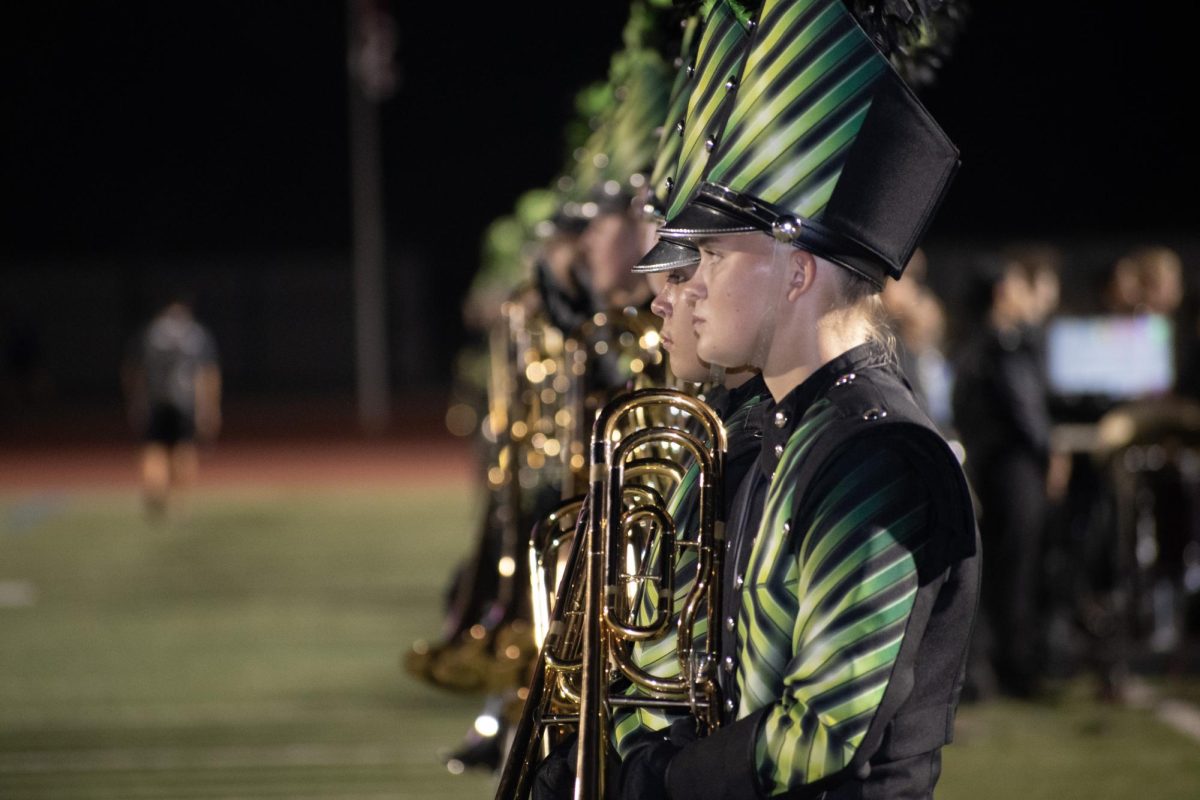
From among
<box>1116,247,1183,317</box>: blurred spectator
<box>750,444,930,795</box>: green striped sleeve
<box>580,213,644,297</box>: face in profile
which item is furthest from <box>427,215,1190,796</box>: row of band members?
<box>750,444,930,795</box>: green striped sleeve

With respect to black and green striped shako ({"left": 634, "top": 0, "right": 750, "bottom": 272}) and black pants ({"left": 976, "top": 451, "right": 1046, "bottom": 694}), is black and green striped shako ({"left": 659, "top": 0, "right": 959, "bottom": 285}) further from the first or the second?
black pants ({"left": 976, "top": 451, "right": 1046, "bottom": 694})

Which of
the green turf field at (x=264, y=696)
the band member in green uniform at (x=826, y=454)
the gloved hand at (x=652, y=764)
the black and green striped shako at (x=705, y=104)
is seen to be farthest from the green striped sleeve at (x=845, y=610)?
the green turf field at (x=264, y=696)

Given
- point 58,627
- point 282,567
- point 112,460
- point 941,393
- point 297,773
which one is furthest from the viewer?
point 112,460

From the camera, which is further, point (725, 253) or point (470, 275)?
point (470, 275)

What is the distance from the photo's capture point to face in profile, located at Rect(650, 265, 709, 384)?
2510 millimetres

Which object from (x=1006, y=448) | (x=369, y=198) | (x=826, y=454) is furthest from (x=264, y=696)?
(x=369, y=198)

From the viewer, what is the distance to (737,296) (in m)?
2.24

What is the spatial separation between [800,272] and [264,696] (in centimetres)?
620

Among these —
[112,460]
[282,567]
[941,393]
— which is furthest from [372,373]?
[941,393]

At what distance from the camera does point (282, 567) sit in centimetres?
1212

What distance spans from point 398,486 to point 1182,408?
485 inches

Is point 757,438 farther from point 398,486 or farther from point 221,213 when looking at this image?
point 221,213

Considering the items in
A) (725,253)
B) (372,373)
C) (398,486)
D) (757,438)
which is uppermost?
(372,373)

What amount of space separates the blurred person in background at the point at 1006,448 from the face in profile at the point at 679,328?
16.5 ft
